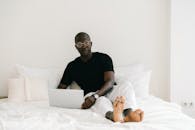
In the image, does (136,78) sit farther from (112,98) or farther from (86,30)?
(86,30)

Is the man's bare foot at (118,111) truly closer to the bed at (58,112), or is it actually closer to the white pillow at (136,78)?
the bed at (58,112)

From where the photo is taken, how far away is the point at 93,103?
250cm

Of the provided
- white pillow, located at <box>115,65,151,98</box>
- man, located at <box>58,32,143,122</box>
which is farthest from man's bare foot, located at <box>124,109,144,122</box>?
white pillow, located at <box>115,65,151,98</box>

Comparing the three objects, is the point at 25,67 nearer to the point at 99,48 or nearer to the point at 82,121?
the point at 99,48

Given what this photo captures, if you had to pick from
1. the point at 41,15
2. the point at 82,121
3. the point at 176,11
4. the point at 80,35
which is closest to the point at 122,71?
the point at 80,35

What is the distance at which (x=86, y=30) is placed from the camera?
11.4 feet

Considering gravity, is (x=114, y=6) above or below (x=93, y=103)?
above

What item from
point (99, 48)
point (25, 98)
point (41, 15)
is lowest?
point (25, 98)

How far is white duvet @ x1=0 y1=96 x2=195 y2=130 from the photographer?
5.83ft

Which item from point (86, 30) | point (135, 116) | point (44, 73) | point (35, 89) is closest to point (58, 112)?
point (135, 116)

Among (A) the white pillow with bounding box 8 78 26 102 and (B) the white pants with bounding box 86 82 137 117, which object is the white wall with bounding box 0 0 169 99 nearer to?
(A) the white pillow with bounding box 8 78 26 102

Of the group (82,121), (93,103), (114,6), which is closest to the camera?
(82,121)

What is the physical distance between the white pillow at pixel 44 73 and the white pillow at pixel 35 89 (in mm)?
67

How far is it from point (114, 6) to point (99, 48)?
51cm
